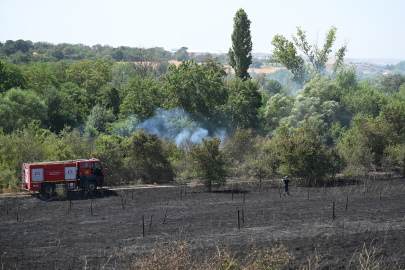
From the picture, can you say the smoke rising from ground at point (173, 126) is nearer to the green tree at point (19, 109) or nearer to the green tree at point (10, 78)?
the green tree at point (19, 109)

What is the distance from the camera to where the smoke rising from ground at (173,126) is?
2016 inches

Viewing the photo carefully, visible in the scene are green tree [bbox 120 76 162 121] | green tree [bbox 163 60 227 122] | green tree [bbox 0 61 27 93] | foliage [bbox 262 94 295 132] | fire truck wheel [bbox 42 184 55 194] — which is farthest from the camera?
foliage [bbox 262 94 295 132]

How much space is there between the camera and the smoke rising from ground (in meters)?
51.2

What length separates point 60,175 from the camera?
2816 centimetres

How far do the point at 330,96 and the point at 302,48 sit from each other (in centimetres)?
1434

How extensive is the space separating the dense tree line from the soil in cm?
527

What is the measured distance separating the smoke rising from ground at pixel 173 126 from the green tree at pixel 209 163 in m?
20.7

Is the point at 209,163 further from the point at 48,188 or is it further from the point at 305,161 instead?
the point at 48,188

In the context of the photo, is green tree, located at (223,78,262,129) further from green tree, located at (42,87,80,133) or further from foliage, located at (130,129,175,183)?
green tree, located at (42,87,80,133)

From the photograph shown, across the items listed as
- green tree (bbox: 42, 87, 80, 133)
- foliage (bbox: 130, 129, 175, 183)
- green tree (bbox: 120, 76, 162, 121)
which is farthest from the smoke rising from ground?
foliage (bbox: 130, 129, 175, 183)

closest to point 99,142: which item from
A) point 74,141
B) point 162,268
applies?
point 74,141

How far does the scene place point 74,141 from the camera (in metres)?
34.8

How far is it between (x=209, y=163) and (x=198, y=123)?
919 inches

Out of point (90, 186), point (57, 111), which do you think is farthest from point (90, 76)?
point (90, 186)
